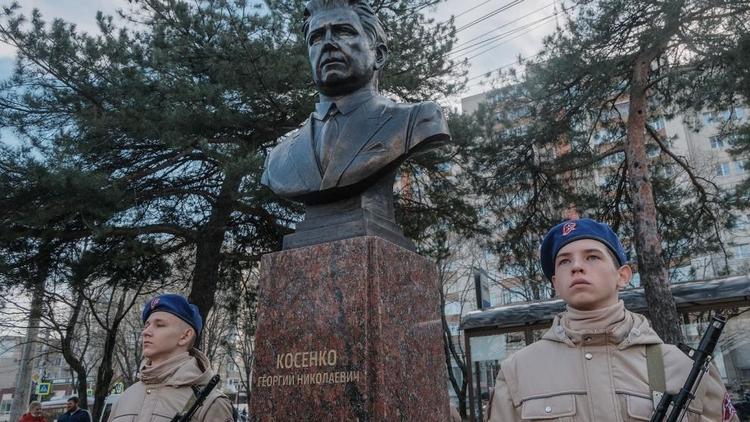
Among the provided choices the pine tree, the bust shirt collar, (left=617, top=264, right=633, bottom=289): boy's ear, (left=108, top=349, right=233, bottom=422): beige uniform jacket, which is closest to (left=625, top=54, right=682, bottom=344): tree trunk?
the pine tree

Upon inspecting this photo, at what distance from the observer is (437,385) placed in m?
3.25

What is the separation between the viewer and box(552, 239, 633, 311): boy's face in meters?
1.86

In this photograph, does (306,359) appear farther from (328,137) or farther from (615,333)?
(615,333)

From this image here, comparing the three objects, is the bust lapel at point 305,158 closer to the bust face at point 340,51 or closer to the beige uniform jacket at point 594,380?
the bust face at point 340,51

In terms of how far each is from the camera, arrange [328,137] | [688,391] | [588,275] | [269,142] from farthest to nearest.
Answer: [269,142] → [328,137] → [588,275] → [688,391]

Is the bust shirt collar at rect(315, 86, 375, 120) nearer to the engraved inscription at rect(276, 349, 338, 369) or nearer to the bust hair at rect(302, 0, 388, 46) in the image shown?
the bust hair at rect(302, 0, 388, 46)

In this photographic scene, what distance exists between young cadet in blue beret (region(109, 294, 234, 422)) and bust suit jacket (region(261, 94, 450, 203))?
994mm

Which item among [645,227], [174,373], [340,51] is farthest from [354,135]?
[645,227]

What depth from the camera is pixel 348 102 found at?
3797 mm

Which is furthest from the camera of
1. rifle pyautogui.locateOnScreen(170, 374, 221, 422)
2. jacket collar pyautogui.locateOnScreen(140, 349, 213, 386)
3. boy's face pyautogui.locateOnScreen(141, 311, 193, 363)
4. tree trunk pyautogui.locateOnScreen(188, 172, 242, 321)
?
tree trunk pyautogui.locateOnScreen(188, 172, 242, 321)

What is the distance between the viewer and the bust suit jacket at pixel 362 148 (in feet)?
11.3

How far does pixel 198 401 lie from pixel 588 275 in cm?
170

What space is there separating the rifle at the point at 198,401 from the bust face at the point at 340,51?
6.49 ft

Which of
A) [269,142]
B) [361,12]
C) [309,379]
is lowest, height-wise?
[309,379]
